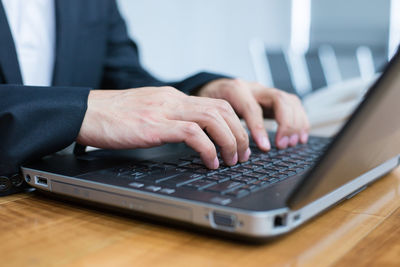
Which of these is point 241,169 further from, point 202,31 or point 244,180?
point 202,31

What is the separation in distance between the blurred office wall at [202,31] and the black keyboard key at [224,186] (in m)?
2.58

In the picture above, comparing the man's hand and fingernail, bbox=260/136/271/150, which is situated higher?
the man's hand

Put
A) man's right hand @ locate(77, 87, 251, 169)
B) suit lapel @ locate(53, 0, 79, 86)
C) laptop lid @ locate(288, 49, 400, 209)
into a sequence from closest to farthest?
laptop lid @ locate(288, 49, 400, 209), man's right hand @ locate(77, 87, 251, 169), suit lapel @ locate(53, 0, 79, 86)

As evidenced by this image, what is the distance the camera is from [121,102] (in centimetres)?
53

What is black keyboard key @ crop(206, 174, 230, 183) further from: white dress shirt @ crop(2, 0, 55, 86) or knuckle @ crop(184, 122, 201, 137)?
white dress shirt @ crop(2, 0, 55, 86)

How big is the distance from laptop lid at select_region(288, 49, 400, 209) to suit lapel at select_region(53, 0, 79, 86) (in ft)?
2.25

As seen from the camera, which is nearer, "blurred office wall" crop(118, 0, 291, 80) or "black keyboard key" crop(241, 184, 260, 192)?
"black keyboard key" crop(241, 184, 260, 192)

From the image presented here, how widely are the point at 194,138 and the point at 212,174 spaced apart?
2.0 inches

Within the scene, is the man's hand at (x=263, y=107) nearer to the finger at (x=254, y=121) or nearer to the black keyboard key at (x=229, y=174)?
the finger at (x=254, y=121)

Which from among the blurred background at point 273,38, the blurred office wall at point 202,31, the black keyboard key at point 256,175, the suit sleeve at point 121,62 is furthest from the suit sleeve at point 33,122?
the blurred office wall at point 202,31

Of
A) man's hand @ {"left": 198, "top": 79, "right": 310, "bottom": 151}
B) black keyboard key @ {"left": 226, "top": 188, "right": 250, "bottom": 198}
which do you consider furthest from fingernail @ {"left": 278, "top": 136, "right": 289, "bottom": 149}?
black keyboard key @ {"left": 226, "top": 188, "right": 250, "bottom": 198}

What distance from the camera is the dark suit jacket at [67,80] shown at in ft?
1.58

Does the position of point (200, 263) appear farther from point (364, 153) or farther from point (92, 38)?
point (92, 38)

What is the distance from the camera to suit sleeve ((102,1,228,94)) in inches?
40.1
